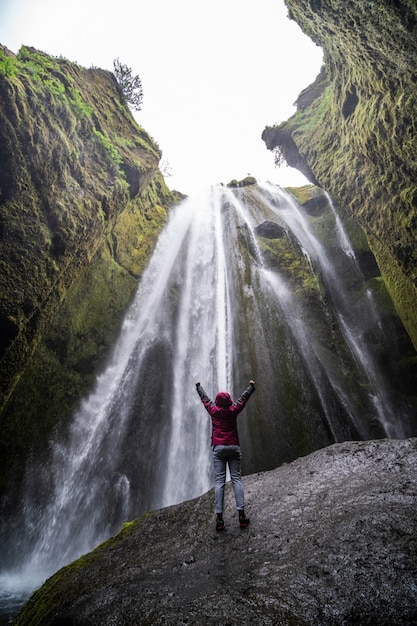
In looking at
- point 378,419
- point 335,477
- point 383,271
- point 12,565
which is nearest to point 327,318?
point 383,271

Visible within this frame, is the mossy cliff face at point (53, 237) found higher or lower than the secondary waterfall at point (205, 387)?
higher

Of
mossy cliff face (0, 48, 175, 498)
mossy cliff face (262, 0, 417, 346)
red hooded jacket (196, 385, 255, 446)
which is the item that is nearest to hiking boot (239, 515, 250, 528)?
red hooded jacket (196, 385, 255, 446)

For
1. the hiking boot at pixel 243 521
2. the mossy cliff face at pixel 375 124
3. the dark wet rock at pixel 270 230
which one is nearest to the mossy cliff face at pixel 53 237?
the hiking boot at pixel 243 521

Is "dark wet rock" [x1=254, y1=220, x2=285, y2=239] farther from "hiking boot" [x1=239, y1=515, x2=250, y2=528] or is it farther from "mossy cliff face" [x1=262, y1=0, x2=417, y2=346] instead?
"hiking boot" [x1=239, y1=515, x2=250, y2=528]

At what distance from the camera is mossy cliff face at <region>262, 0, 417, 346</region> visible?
7.18 metres

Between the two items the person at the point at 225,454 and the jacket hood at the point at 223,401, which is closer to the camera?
the person at the point at 225,454

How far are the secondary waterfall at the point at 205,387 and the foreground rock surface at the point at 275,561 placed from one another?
3615 mm

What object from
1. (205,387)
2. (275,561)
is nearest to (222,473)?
(275,561)

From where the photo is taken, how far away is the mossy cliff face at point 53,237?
23.4ft

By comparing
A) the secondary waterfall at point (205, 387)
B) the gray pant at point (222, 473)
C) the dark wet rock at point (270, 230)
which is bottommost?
the secondary waterfall at point (205, 387)

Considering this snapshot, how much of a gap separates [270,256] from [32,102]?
11163mm

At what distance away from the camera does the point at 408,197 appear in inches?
368

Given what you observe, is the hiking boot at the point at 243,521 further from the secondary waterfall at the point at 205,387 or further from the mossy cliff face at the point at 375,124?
the mossy cliff face at the point at 375,124

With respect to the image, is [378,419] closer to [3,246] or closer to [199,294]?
[199,294]
